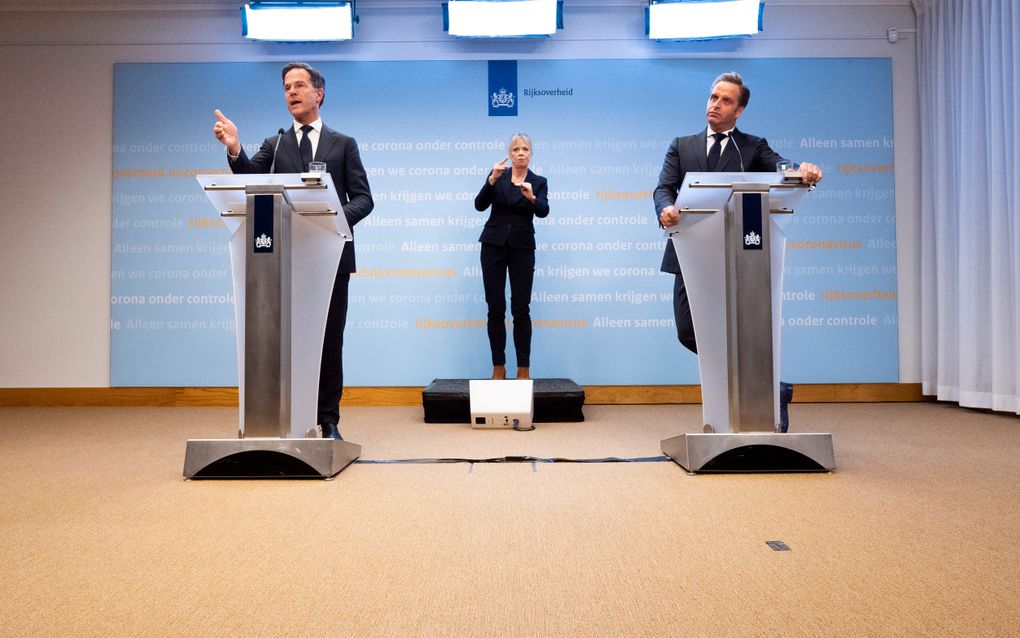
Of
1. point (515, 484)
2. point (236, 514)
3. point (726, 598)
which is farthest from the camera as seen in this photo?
point (515, 484)

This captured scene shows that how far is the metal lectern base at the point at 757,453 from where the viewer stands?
7.43 ft

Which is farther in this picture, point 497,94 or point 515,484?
point 497,94

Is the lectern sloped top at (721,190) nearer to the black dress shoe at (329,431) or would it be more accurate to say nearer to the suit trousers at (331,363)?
the suit trousers at (331,363)

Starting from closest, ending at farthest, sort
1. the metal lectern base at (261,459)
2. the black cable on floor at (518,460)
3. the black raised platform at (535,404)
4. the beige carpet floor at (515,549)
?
the beige carpet floor at (515,549)
the metal lectern base at (261,459)
the black cable on floor at (518,460)
the black raised platform at (535,404)

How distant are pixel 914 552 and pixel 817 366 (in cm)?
331

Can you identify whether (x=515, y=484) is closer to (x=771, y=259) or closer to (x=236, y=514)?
(x=236, y=514)

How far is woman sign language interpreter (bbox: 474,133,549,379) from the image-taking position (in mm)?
4051

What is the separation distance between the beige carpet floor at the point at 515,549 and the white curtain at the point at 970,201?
58.0 inches

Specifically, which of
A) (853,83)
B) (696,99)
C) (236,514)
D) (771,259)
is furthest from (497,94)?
(236,514)

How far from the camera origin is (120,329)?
455cm

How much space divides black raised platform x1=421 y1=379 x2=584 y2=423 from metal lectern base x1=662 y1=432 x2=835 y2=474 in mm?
1413

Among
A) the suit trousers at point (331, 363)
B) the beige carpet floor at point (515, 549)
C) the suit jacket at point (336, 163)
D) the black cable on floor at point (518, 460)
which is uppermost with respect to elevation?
the suit jacket at point (336, 163)

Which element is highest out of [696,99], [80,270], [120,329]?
[696,99]

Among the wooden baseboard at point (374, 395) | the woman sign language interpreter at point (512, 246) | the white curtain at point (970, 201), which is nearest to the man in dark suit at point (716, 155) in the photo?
the woman sign language interpreter at point (512, 246)
